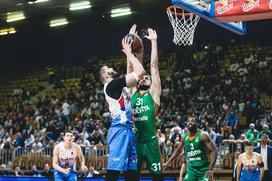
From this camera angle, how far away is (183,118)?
19.6 m

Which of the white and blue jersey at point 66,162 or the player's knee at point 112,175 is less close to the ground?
the player's knee at point 112,175

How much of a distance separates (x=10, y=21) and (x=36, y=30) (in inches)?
98.7

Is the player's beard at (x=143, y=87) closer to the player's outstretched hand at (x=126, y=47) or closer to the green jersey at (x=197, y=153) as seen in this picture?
the player's outstretched hand at (x=126, y=47)

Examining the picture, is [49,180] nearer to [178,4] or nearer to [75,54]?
[178,4]

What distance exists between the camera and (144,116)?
23.9 feet

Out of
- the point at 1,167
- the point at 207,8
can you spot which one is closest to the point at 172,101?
the point at 1,167

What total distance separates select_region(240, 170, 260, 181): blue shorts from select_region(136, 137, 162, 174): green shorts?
573 centimetres

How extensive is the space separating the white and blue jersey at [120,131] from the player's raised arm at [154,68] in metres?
0.57

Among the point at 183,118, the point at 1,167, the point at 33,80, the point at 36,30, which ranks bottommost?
→ the point at 1,167

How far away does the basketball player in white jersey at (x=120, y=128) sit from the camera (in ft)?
21.5

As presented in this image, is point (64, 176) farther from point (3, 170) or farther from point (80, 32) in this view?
point (80, 32)

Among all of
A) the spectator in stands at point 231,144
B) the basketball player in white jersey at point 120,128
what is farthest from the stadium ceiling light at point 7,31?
the basketball player in white jersey at point 120,128

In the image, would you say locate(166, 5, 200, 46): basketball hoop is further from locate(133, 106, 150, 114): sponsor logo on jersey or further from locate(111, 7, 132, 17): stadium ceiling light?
locate(111, 7, 132, 17): stadium ceiling light

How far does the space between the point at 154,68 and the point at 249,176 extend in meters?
6.18
